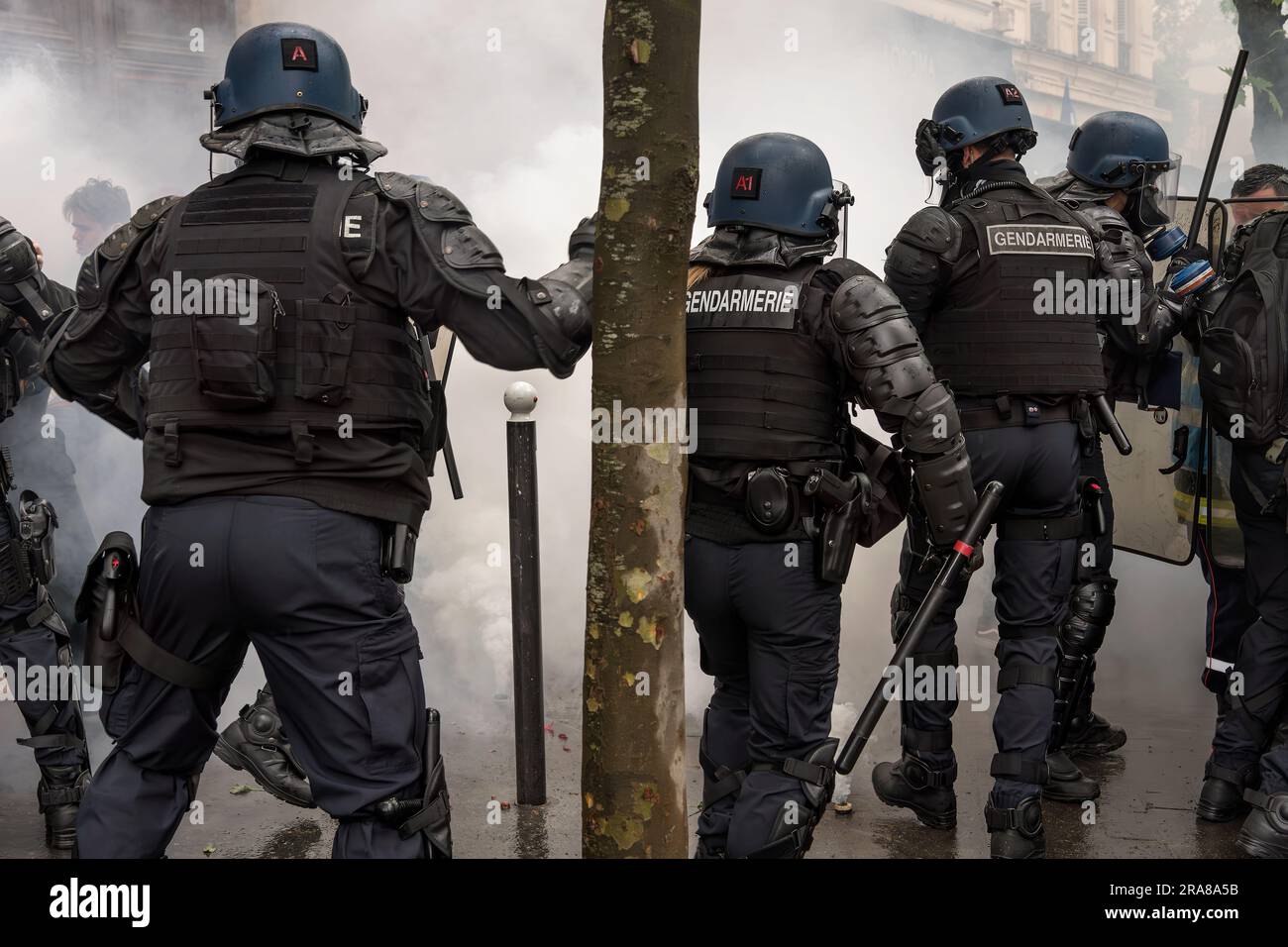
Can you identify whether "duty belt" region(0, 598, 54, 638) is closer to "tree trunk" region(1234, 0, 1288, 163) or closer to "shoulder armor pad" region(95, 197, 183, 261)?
"shoulder armor pad" region(95, 197, 183, 261)

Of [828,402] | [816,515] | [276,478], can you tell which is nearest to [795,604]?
[816,515]

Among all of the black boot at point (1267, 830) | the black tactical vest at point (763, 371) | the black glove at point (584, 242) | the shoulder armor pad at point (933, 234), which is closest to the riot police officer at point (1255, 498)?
the black boot at point (1267, 830)

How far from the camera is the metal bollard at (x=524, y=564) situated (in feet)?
14.8

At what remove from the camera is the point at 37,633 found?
445 centimetres

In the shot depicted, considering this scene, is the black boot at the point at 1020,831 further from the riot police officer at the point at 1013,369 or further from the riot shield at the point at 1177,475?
the riot shield at the point at 1177,475

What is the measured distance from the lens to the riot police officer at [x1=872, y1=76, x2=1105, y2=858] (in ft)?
13.8

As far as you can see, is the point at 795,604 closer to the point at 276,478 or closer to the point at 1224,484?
the point at 276,478

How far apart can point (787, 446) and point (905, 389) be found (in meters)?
0.34

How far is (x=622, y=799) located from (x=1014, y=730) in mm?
1730

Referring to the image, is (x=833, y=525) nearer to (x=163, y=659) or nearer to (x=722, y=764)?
(x=722, y=764)

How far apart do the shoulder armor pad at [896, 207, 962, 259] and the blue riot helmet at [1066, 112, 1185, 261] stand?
1.13 m

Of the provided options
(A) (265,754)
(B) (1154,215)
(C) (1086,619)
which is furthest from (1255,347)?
(A) (265,754)

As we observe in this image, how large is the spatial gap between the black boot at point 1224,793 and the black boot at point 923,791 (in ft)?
2.95
